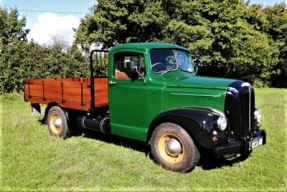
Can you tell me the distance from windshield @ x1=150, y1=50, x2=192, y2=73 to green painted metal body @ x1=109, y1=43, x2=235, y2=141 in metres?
0.08

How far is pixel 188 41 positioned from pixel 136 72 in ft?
49.8

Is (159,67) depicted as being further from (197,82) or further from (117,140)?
(117,140)

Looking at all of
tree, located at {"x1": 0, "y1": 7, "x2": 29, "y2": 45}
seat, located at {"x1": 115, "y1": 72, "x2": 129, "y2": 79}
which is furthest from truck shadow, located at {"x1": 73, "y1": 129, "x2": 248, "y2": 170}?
tree, located at {"x1": 0, "y1": 7, "x2": 29, "y2": 45}

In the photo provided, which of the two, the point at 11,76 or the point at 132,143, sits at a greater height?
the point at 11,76

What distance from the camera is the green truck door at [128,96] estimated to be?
15.8 ft

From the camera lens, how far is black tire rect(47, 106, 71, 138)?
20.3ft

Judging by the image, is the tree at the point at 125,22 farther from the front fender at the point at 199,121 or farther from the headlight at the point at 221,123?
the headlight at the point at 221,123

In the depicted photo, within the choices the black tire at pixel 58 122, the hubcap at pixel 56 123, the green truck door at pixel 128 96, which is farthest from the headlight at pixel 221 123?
the hubcap at pixel 56 123

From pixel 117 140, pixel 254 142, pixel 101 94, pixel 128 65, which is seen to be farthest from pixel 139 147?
pixel 254 142

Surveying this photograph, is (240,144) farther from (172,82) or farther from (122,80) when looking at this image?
(122,80)

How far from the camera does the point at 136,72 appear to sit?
4.86 m

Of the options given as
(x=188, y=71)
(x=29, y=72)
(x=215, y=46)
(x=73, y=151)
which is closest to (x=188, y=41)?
(x=215, y=46)

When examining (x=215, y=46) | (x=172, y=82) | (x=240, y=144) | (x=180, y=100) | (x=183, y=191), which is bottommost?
(x=183, y=191)

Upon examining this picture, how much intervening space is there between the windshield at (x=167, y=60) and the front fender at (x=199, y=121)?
99 centimetres
